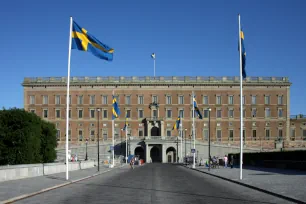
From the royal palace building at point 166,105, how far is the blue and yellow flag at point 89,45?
75345 millimetres

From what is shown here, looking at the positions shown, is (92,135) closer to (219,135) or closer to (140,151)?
(140,151)

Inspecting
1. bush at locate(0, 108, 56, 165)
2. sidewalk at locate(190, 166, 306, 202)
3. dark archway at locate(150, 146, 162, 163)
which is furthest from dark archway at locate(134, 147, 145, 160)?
sidewalk at locate(190, 166, 306, 202)

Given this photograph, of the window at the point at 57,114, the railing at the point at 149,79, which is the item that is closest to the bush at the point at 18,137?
the window at the point at 57,114

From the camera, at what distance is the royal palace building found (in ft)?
341

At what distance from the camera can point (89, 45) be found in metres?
28.0

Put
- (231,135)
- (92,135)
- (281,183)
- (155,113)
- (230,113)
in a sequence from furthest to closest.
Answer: (230,113)
(231,135)
(155,113)
(92,135)
(281,183)

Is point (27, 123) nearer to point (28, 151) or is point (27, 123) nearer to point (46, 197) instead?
point (28, 151)

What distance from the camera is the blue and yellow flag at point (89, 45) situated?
27.8 m

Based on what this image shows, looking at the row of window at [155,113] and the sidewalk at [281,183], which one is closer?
the sidewalk at [281,183]

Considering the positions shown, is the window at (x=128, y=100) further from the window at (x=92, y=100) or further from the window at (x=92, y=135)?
the window at (x=92, y=135)

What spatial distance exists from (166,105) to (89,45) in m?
77.3

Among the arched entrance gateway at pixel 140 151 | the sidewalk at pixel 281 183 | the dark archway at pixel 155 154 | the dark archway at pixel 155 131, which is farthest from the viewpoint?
the dark archway at pixel 155 131

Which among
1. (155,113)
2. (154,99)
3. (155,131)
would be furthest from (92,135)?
(154,99)

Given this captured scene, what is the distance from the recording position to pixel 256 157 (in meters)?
59.9
